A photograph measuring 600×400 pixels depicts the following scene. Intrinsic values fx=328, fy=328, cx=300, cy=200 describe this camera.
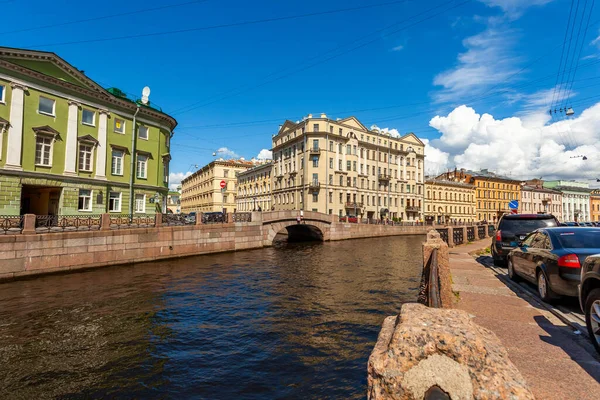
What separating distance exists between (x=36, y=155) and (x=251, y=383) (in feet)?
79.5

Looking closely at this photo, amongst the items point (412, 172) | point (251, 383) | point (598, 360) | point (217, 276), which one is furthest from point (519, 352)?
point (412, 172)

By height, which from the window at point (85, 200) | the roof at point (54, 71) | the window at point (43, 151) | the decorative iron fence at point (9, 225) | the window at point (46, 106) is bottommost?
the decorative iron fence at point (9, 225)

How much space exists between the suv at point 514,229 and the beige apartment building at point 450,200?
2646 inches

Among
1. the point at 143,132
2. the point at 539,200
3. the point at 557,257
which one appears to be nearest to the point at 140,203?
the point at 143,132

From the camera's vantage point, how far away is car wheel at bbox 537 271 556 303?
239 inches

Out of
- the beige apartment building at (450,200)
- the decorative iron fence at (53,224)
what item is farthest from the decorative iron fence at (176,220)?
the beige apartment building at (450,200)

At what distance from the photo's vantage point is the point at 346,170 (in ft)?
201

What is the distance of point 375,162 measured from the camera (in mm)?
66688

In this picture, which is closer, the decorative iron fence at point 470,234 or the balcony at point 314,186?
the decorative iron fence at point 470,234

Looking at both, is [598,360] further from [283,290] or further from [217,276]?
[217,276]

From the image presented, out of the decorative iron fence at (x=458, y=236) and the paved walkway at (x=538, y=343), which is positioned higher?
the decorative iron fence at (x=458, y=236)

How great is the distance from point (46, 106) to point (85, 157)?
13.4 ft

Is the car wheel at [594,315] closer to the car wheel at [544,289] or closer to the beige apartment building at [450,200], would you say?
the car wheel at [544,289]

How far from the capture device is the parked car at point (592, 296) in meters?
3.98
